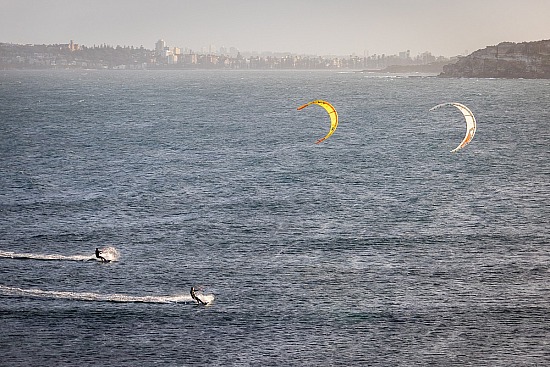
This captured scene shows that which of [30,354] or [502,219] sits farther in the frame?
[502,219]

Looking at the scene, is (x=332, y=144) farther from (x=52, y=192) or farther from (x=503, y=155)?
(x=52, y=192)

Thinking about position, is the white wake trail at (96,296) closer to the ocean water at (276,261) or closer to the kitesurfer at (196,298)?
the ocean water at (276,261)

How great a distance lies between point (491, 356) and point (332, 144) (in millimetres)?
104910

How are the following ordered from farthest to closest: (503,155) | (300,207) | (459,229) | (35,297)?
1. (503,155)
2. (300,207)
3. (459,229)
4. (35,297)

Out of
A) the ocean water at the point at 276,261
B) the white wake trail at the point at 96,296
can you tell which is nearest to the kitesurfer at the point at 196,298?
the white wake trail at the point at 96,296

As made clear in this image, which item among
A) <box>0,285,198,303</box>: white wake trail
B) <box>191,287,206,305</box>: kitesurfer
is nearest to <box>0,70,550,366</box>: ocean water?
<box>0,285,198,303</box>: white wake trail

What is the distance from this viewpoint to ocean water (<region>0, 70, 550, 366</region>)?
170ft

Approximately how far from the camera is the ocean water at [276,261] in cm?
5194

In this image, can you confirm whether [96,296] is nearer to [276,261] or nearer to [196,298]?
[196,298]

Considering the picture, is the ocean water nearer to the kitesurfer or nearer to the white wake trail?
the white wake trail

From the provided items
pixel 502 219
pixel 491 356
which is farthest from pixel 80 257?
pixel 502 219

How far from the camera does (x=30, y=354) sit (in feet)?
164

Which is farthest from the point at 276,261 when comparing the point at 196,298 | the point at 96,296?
the point at 96,296

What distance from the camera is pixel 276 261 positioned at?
69125mm
